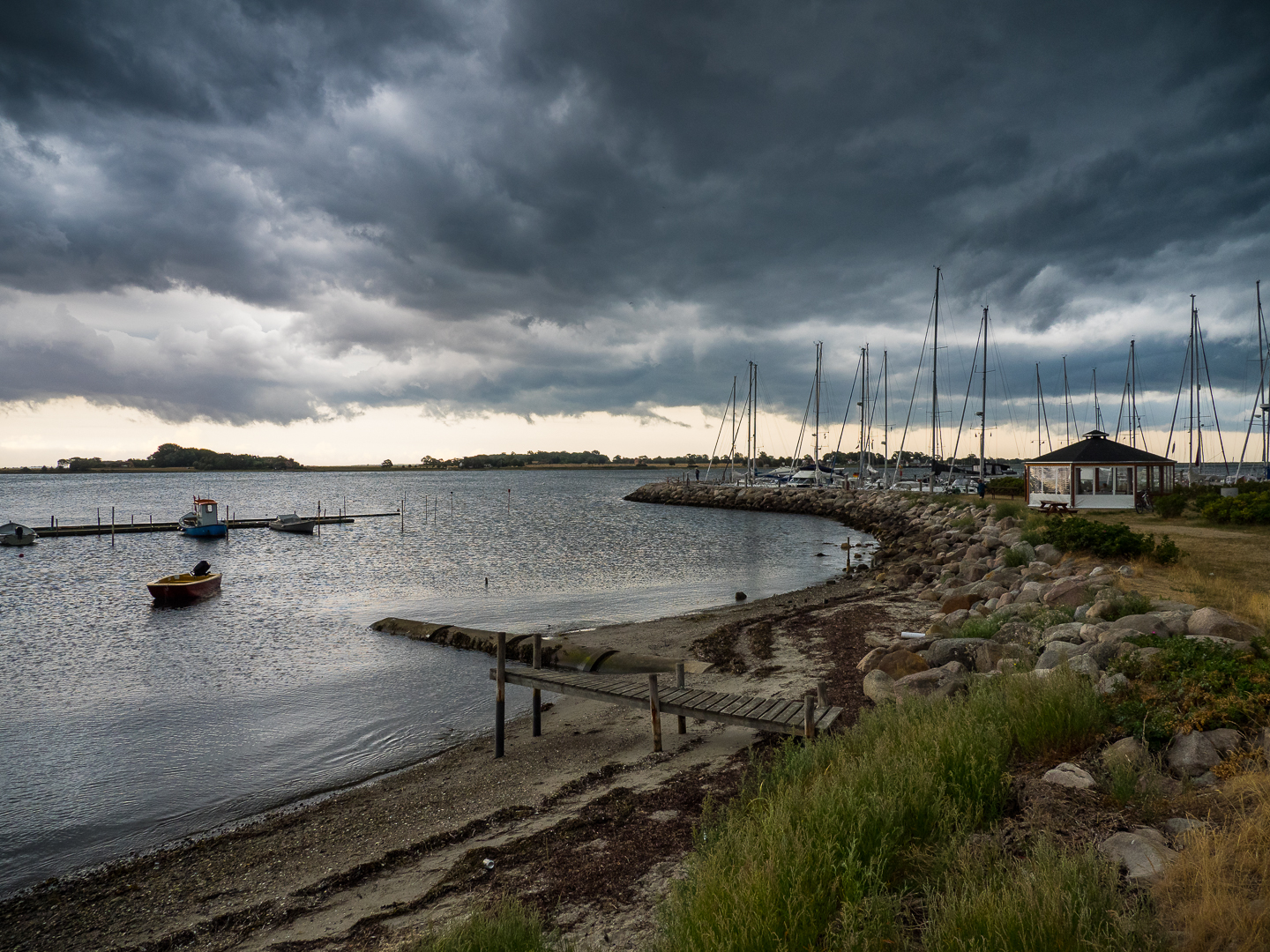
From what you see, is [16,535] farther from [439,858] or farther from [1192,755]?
[1192,755]

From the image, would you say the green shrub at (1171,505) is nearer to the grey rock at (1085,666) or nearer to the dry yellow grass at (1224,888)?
the grey rock at (1085,666)

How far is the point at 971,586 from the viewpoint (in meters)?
19.3

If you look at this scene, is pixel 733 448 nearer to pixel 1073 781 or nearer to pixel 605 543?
pixel 605 543

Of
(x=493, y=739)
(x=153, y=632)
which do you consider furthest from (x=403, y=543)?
(x=493, y=739)

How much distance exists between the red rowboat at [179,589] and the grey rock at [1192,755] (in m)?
32.5

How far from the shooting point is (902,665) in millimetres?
11969

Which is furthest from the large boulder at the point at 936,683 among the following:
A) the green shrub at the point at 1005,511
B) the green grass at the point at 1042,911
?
the green shrub at the point at 1005,511

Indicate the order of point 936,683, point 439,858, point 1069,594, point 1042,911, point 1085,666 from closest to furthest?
point 1042,911 → point 439,858 → point 1085,666 → point 936,683 → point 1069,594

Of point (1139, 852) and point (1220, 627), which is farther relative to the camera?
point (1220, 627)

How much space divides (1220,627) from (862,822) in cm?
686

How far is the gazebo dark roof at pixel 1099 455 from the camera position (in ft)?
105

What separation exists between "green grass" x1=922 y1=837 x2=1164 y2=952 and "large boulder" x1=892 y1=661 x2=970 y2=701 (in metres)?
5.12

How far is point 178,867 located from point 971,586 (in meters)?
19.5

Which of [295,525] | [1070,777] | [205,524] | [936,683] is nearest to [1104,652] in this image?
[936,683]
